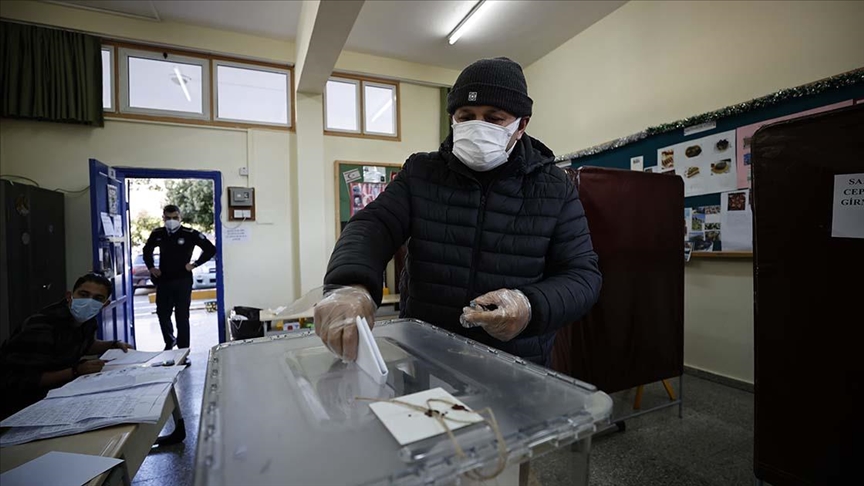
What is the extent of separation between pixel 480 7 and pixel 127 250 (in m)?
3.95

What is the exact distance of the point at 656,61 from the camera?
10.1ft

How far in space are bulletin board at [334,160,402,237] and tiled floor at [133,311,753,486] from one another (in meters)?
2.36

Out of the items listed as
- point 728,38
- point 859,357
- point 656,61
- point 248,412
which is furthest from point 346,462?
point 656,61

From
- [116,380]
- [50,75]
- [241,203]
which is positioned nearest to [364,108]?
[241,203]

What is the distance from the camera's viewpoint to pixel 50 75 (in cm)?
324

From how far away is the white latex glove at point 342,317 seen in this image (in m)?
0.59

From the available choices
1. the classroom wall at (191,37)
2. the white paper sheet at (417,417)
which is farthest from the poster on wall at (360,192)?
the white paper sheet at (417,417)

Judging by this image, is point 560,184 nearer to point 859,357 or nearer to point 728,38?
point 859,357

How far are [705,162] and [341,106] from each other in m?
3.57

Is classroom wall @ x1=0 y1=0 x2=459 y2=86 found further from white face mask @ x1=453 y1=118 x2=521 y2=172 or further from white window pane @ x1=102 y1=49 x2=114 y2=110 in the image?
white face mask @ x1=453 y1=118 x2=521 y2=172

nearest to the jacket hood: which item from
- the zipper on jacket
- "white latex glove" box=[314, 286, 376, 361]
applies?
the zipper on jacket

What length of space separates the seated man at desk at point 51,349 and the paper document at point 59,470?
0.79m

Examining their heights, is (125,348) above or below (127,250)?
below

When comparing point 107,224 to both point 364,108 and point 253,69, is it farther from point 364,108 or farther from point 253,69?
point 364,108
